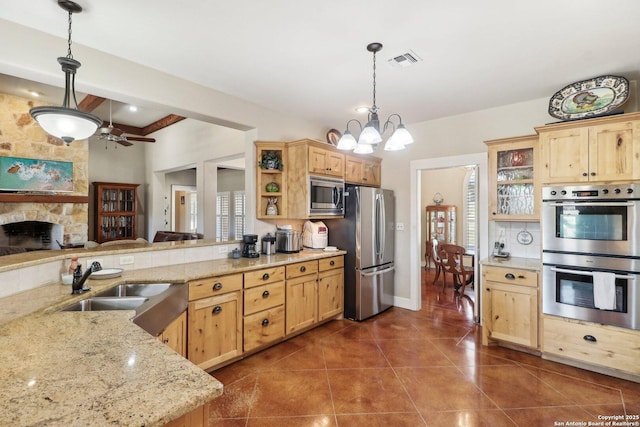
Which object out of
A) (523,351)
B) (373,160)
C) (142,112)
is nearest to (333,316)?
(523,351)

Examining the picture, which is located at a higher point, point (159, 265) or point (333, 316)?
point (159, 265)

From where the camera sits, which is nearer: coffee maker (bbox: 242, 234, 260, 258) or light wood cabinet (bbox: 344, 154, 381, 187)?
coffee maker (bbox: 242, 234, 260, 258)

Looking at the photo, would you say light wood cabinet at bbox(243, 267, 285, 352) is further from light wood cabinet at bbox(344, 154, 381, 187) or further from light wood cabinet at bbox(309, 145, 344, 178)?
light wood cabinet at bbox(344, 154, 381, 187)

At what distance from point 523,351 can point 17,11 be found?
4970mm

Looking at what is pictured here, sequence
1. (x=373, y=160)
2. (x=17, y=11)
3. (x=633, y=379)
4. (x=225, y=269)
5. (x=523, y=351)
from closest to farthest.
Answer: (x=17, y=11), (x=633, y=379), (x=225, y=269), (x=523, y=351), (x=373, y=160)

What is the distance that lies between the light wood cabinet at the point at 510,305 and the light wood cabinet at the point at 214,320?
99.2 inches

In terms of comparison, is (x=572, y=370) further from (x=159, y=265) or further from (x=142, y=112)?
(x=142, y=112)

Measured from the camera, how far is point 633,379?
8.12 ft

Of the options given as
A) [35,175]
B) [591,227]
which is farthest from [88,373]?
[35,175]

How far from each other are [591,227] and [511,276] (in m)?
0.79

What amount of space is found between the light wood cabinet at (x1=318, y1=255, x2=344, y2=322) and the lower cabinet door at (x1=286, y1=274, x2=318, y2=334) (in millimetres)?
108

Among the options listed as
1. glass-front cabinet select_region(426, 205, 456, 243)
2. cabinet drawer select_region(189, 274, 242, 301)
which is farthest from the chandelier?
glass-front cabinet select_region(426, 205, 456, 243)

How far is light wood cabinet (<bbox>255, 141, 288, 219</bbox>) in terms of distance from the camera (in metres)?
3.67

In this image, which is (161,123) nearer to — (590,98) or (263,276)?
(263,276)
